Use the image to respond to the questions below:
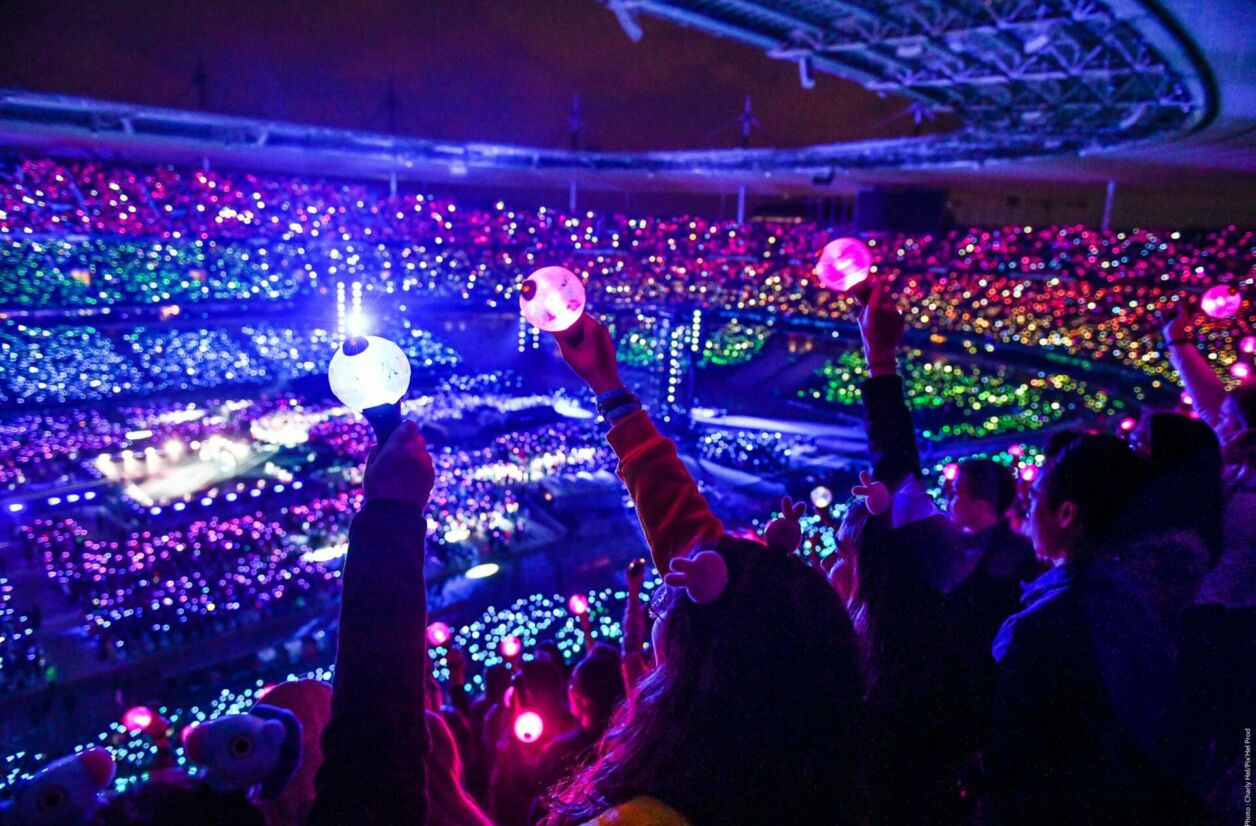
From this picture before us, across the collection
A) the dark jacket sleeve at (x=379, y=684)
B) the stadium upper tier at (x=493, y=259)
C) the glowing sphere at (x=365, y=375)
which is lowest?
the dark jacket sleeve at (x=379, y=684)

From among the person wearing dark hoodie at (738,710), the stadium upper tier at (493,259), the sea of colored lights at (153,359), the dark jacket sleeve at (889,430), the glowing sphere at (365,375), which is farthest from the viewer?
the sea of colored lights at (153,359)

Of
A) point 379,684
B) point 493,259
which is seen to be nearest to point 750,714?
point 379,684

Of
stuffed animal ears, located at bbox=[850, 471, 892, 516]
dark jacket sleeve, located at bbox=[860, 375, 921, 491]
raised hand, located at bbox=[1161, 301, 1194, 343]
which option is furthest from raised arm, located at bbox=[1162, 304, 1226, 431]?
stuffed animal ears, located at bbox=[850, 471, 892, 516]

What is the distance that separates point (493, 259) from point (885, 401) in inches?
1155

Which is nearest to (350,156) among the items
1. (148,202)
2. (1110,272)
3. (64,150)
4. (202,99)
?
(202,99)

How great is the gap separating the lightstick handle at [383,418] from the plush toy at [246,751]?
0.50 metres

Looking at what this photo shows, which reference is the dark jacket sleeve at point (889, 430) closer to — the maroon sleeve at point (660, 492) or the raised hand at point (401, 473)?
the maroon sleeve at point (660, 492)

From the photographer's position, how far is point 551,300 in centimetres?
162

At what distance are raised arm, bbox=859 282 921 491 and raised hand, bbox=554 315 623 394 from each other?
102cm

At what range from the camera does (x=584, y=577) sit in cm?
1047

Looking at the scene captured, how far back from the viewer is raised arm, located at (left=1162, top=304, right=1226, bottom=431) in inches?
122

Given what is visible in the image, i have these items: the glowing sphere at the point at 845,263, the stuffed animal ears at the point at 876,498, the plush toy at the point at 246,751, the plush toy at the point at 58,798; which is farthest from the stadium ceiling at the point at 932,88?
the plush toy at the point at 58,798

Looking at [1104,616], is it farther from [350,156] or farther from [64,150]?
[64,150]

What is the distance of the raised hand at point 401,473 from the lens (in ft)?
3.26
